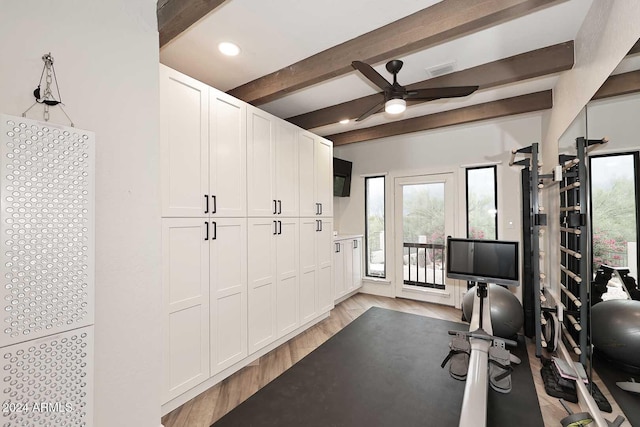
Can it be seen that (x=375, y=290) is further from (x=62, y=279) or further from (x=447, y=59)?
(x=62, y=279)

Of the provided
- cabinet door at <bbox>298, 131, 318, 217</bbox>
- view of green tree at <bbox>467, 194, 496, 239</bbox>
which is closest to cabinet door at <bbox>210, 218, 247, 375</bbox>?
cabinet door at <bbox>298, 131, 318, 217</bbox>

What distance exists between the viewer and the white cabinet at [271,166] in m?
2.53

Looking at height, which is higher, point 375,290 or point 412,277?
point 412,277

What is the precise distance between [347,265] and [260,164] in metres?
2.39

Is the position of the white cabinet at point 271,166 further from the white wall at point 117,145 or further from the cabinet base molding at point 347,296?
the cabinet base molding at point 347,296

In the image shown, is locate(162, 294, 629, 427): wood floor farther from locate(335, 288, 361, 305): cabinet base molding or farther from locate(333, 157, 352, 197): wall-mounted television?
locate(333, 157, 352, 197): wall-mounted television

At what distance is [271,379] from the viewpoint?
7.52 ft

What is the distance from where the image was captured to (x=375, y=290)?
4762 mm

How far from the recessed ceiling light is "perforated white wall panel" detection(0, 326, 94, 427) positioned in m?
2.09

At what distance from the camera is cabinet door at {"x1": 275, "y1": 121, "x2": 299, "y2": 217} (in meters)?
2.86

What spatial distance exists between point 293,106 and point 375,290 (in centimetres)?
330

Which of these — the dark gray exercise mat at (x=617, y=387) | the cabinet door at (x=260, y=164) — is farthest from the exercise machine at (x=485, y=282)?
the cabinet door at (x=260, y=164)

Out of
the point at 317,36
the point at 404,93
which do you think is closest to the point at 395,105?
the point at 404,93

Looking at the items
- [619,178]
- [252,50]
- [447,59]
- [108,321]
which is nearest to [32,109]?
[108,321]
